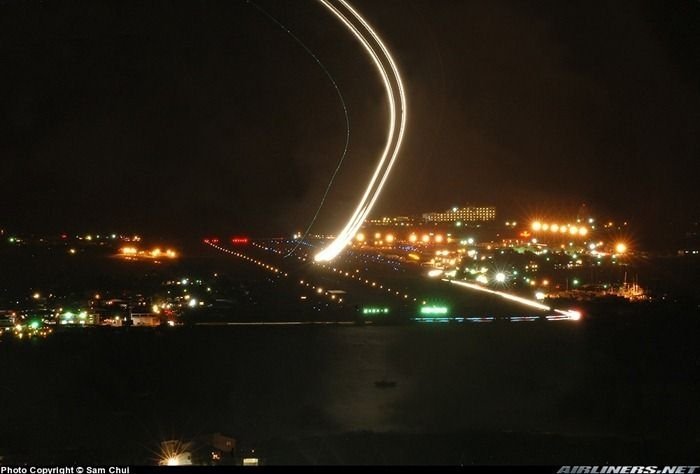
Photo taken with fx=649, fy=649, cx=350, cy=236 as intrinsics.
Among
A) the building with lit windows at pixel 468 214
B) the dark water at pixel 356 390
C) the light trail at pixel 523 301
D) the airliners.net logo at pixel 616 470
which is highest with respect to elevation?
the building with lit windows at pixel 468 214

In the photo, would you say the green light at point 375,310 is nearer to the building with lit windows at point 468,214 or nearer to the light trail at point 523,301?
the light trail at point 523,301

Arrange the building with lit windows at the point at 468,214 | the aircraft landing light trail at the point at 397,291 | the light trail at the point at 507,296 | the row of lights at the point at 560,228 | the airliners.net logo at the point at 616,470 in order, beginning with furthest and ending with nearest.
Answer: the building with lit windows at the point at 468,214 < the row of lights at the point at 560,228 < the light trail at the point at 507,296 < the aircraft landing light trail at the point at 397,291 < the airliners.net logo at the point at 616,470

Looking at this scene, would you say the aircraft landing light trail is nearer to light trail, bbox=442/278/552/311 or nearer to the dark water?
light trail, bbox=442/278/552/311

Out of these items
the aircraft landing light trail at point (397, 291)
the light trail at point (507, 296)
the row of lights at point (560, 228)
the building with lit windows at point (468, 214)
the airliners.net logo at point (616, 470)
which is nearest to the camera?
the airliners.net logo at point (616, 470)

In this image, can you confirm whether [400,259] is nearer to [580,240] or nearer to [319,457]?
[580,240]

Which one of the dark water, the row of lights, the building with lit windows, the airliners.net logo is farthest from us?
the building with lit windows

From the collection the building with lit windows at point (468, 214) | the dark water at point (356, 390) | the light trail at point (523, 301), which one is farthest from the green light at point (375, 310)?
the building with lit windows at point (468, 214)

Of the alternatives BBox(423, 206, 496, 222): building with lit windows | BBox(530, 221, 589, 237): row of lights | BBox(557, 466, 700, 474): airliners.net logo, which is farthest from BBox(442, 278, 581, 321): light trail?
BBox(423, 206, 496, 222): building with lit windows
